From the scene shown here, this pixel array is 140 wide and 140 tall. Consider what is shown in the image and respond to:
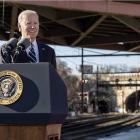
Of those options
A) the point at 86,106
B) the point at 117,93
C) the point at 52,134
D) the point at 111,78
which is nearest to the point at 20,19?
the point at 52,134

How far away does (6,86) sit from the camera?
2.19m

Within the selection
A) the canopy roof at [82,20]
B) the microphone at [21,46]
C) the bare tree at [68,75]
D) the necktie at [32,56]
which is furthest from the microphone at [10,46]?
the bare tree at [68,75]

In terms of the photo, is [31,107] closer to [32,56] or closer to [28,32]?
[32,56]

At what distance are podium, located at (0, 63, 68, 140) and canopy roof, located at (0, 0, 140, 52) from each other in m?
11.2

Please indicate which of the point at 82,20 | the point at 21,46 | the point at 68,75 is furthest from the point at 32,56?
the point at 68,75

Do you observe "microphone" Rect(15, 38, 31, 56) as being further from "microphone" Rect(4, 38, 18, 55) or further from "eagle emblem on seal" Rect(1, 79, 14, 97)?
"eagle emblem on seal" Rect(1, 79, 14, 97)

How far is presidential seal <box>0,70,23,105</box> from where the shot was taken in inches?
85.8

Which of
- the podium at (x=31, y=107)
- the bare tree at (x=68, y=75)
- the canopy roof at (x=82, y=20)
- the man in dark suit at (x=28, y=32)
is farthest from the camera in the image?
the bare tree at (x=68, y=75)

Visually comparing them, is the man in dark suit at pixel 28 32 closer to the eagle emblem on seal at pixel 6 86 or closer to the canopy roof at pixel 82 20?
the eagle emblem on seal at pixel 6 86

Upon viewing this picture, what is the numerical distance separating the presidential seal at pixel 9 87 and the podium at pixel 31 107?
15 millimetres

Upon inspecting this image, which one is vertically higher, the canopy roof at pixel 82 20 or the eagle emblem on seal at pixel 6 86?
the canopy roof at pixel 82 20

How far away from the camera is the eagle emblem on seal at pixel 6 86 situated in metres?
2.19

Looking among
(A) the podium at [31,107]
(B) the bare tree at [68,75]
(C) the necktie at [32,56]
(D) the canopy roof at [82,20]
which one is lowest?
(A) the podium at [31,107]

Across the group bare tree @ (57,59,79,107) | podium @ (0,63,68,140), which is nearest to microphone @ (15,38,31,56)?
podium @ (0,63,68,140)
